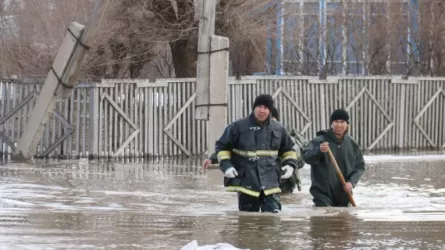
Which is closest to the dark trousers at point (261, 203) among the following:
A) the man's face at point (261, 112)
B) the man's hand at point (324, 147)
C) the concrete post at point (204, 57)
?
the man's hand at point (324, 147)

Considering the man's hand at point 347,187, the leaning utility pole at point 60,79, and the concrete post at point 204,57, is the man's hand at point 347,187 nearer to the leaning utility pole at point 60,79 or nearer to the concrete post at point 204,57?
the concrete post at point 204,57

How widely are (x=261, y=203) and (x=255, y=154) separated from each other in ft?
1.85

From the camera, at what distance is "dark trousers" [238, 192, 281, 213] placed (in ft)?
40.8

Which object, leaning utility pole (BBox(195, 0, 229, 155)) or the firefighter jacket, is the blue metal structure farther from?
the firefighter jacket

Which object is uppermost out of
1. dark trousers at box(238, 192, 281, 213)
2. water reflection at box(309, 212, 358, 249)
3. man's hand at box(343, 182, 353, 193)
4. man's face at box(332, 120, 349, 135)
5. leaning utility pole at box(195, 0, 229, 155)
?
leaning utility pole at box(195, 0, 229, 155)

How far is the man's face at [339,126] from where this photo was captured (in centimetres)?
1304

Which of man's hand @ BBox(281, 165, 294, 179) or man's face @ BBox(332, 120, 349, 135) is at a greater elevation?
man's face @ BBox(332, 120, 349, 135)

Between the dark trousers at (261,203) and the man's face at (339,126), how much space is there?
115 cm

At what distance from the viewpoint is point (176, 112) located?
80.5ft

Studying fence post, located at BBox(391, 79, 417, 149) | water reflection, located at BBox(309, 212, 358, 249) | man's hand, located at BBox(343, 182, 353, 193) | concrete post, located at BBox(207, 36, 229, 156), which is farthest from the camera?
fence post, located at BBox(391, 79, 417, 149)

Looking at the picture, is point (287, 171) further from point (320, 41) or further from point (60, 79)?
point (320, 41)

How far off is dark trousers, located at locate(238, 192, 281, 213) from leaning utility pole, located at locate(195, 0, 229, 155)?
7280 mm

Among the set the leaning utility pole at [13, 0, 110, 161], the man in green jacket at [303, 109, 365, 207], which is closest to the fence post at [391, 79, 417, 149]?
the leaning utility pole at [13, 0, 110, 161]

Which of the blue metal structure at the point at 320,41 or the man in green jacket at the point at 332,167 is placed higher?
the blue metal structure at the point at 320,41
